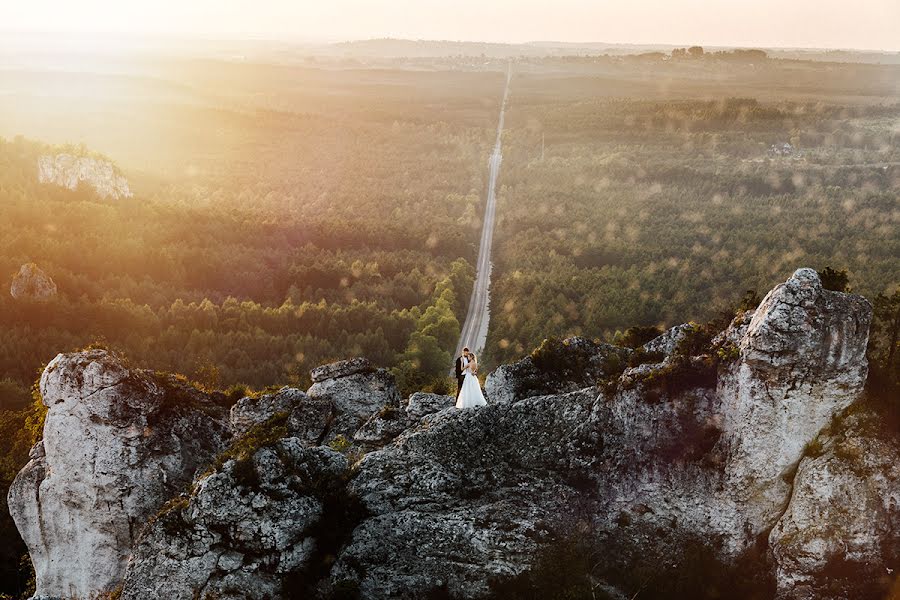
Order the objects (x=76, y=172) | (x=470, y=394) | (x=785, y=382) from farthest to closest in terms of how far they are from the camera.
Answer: (x=76, y=172)
(x=470, y=394)
(x=785, y=382)

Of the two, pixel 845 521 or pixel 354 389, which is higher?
pixel 845 521

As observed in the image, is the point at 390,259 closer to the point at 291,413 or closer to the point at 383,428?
the point at 291,413

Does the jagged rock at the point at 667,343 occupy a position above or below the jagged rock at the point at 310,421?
above

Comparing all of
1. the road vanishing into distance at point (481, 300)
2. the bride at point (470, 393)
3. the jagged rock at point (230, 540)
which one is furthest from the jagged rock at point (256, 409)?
the road vanishing into distance at point (481, 300)

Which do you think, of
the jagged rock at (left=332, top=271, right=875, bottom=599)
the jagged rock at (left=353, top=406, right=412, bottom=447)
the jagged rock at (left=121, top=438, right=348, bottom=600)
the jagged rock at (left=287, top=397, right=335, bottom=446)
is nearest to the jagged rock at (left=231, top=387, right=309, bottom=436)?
the jagged rock at (left=287, top=397, right=335, bottom=446)

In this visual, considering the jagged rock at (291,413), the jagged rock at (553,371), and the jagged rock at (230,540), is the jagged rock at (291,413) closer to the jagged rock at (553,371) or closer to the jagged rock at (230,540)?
the jagged rock at (553,371)

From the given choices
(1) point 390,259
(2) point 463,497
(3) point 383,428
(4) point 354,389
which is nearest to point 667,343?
(2) point 463,497

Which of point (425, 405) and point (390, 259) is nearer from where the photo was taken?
point (425, 405)

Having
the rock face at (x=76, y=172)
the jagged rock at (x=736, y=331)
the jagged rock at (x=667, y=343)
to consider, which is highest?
the jagged rock at (x=736, y=331)
